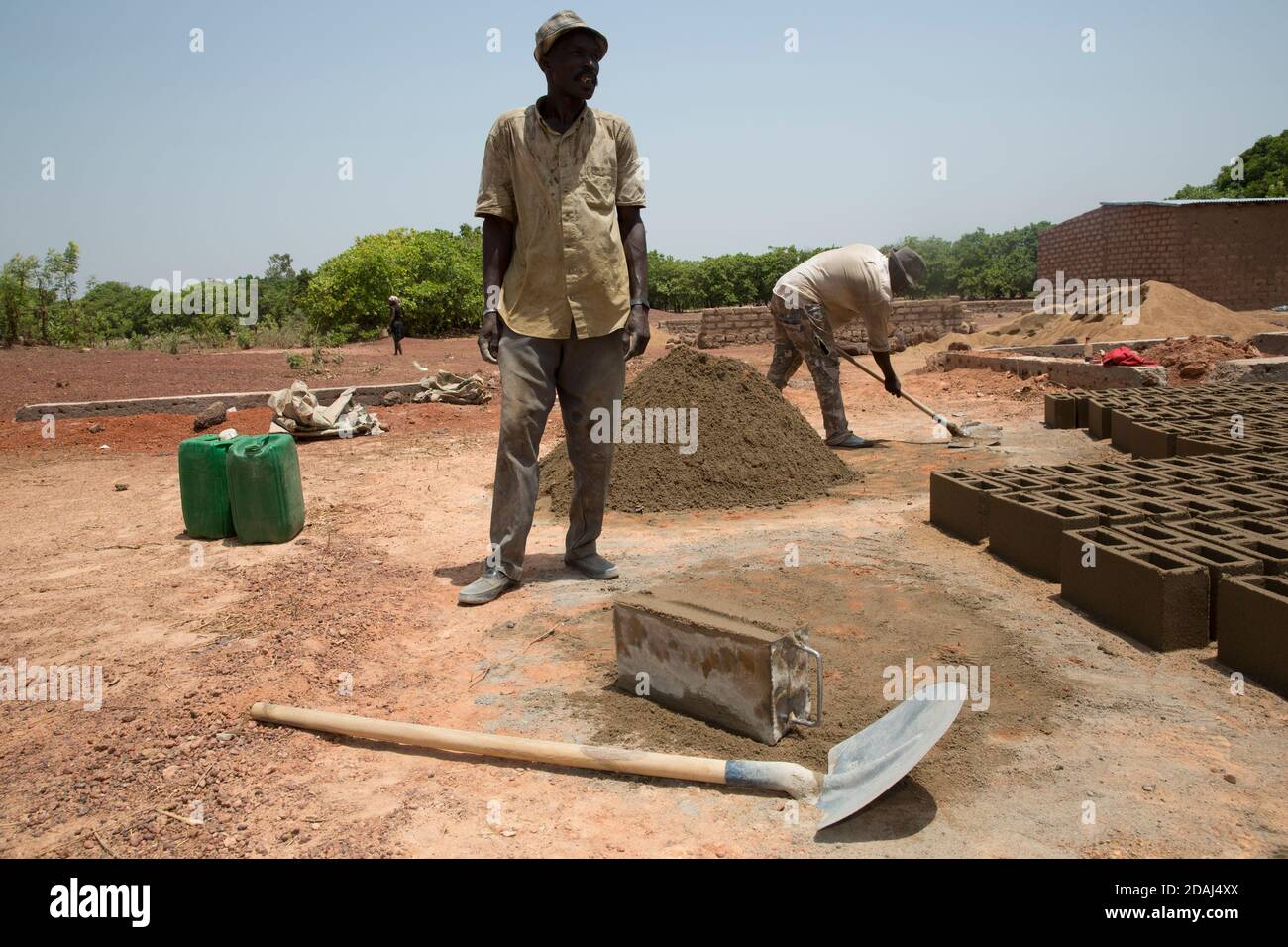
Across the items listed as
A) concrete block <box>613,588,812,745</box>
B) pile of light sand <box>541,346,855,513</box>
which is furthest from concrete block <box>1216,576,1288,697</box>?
pile of light sand <box>541,346,855,513</box>

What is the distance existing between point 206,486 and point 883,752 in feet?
12.9

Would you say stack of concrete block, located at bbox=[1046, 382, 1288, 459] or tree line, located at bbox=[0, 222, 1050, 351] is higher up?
tree line, located at bbox=[0, 222, 1050, 351]

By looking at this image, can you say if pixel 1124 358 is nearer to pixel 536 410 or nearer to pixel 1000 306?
pixel 536 410

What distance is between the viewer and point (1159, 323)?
585 inches

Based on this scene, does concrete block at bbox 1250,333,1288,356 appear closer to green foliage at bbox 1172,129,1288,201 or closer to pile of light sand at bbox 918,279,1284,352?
pile of light sand at bbox 918,279,1284,352

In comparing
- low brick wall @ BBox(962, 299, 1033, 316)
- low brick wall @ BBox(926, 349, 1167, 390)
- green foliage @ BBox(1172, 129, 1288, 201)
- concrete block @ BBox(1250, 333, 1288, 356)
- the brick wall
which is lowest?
low brick wall @ BBox(926, 349, 1167, 390)

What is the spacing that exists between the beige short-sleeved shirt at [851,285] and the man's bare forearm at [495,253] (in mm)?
3874

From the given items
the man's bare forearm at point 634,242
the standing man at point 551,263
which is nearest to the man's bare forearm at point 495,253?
the standing man at point 551,263

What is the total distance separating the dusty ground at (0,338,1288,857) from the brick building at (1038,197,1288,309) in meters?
17.7

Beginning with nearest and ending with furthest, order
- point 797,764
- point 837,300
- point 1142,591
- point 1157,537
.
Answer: point 797,764
point 1142,591
point 1157,537
point 837,300

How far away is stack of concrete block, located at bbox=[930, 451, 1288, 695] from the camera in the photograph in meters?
3.01

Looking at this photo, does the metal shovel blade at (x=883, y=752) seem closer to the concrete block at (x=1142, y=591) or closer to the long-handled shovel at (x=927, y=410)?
the concrete block at (x=1142, y=591)

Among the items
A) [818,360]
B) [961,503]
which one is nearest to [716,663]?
[961,503]

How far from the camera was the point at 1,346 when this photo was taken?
52.4 feet
